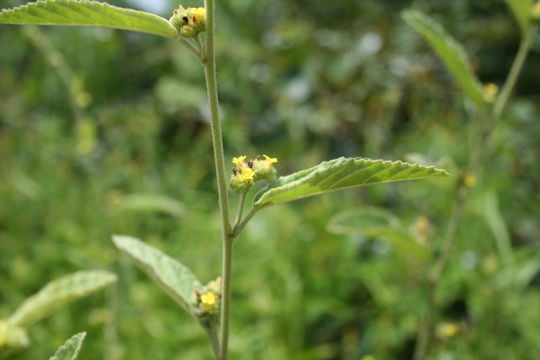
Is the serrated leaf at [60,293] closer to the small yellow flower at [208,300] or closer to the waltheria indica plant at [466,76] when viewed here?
the small yellow flower at [208,300]

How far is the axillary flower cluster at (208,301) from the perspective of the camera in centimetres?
50

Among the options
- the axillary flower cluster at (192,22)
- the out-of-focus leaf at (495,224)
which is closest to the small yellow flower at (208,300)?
the axillary flower cluster at (192,22)

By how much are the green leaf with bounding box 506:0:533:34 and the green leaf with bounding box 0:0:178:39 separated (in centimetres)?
50

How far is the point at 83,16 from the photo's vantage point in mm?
411

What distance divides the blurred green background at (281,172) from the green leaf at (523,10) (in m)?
0.55

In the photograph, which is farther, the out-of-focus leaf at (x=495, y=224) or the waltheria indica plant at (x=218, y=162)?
the out-of-focus leaf at (x=495, y=224)

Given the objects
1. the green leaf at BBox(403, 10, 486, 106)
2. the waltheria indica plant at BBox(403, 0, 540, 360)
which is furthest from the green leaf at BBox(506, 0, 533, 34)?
the green leaf at BBox(403, 10, 486, 106)

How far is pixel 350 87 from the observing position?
192cm

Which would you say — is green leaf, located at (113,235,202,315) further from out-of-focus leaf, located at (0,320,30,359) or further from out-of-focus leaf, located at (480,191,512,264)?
out-of-focus leaf, located at (480,191,512,264)

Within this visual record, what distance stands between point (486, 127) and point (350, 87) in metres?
1.16

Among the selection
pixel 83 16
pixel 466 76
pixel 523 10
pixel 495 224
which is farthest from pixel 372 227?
pixel 495 224

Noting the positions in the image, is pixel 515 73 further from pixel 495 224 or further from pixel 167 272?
pixel 495 224

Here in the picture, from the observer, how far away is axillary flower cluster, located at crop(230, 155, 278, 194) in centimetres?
46

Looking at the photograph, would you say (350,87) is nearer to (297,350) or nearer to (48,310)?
(297,350)
